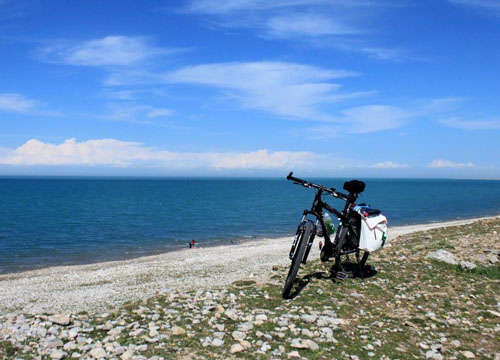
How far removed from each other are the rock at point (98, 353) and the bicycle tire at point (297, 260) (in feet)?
15.2

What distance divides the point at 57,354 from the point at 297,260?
578 centimetres

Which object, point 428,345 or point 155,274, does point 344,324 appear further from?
point 155,274

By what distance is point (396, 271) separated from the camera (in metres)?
12.8

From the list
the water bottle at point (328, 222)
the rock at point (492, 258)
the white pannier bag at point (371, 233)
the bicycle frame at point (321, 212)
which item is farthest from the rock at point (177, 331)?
the rock at point (492, 258)

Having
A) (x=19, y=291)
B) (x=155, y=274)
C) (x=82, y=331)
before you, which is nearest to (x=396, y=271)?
(x=82, y=331)

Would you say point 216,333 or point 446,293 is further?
point 446,293

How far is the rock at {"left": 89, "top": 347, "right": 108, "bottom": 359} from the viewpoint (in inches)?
261

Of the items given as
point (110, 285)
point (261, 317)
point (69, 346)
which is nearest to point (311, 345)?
point (261, 317)

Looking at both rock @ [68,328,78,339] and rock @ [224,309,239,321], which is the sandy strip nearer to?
rock @ [224,309,239,321]

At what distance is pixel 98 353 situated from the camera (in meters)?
6.72

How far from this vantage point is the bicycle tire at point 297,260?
9727 mm

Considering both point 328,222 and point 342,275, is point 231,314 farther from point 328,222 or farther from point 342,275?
point 342,275

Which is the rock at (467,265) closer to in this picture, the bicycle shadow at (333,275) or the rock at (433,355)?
the bicycle shadow at (333,275)

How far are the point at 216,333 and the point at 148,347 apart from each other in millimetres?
1362
